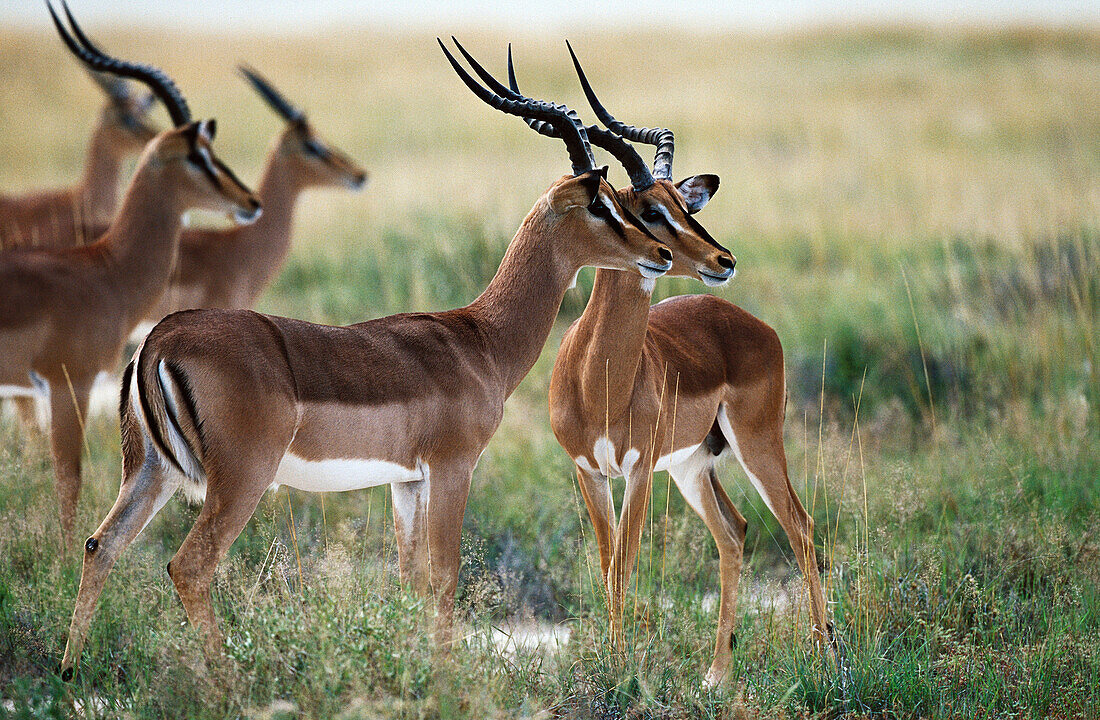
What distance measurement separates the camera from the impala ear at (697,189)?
4.41 m

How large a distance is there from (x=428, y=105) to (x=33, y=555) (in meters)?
20.3

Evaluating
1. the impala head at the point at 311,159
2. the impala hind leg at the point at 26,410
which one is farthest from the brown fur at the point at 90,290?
the impala head at the point at 311,159

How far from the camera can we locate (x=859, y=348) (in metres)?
7.66

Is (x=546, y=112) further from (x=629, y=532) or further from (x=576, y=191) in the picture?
(x=629, y=532)

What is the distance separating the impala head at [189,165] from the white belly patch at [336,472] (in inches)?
121

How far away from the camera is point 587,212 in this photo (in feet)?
12.6

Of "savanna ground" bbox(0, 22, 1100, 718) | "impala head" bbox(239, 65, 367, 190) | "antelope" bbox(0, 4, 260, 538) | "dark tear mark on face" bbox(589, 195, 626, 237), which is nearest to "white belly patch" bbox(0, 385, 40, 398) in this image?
"antelope" bbox(0, 4, 260, 538)

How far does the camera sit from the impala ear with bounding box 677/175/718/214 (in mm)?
4414

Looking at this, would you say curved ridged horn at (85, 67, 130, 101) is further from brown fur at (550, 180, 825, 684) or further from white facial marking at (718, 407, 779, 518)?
white facial marking at (718, 407, 779, 518)

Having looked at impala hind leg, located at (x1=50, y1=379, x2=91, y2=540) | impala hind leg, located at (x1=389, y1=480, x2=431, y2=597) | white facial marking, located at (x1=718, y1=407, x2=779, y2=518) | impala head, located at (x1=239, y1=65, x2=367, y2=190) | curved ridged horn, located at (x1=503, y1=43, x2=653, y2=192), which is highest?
curved ridged horn, located at (x1=503, y1=43, x2=653, y2=192)

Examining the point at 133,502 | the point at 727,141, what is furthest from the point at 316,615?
the point at 727,141

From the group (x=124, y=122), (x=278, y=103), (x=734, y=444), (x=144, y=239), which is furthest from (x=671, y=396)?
(x=124, y=122)

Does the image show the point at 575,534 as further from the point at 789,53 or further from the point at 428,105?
the point at 789,53

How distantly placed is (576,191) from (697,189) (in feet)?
2.88
